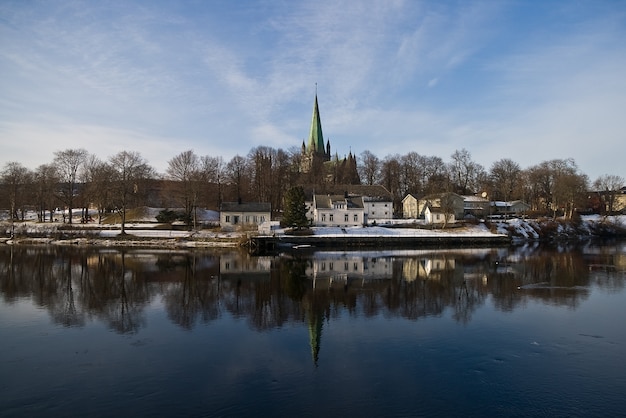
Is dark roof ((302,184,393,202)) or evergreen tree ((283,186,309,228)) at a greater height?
dark roof ((302,184,393,202))

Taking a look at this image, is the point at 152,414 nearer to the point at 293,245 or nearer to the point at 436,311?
the point at 436,311

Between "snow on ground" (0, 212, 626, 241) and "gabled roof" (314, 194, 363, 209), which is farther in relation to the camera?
"gabled roof" (314, 194, 363, 209)

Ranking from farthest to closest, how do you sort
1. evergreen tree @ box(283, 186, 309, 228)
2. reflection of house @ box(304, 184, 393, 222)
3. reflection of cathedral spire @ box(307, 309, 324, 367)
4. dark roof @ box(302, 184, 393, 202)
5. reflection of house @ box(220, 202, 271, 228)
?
dark roof @ box(302, 184, 393, 202) → reflection of house @ box(304, 184, 393, 222) → reflection of house @ box(220, 202, 271, 228) → evergreen tree @ box(283, 186, 309, 228) → reflection of cathedral spire @ box(307, 309, 324, 367)

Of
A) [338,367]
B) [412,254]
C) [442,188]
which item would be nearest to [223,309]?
[338,367]

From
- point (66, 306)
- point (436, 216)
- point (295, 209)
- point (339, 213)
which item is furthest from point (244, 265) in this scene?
point (436, 216)

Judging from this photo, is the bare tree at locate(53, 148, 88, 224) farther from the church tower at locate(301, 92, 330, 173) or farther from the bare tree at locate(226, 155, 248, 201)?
the church tower at locate(301, 92, 330, 173)

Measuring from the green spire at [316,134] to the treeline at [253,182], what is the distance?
6.56 metres

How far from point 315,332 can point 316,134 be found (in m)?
83.2

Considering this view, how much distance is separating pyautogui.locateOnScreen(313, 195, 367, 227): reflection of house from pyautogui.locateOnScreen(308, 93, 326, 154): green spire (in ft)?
123

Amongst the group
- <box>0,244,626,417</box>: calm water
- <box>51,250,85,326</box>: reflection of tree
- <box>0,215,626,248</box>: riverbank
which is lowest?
<box>0,244,626,417</box>: calm water

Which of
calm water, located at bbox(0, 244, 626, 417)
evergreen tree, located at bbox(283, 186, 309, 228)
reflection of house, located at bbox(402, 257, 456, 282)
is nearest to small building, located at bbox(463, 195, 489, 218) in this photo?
Result: evergreen tree, located at bbox(283, 186, 309, 228)

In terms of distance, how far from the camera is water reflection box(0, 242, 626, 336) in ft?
54.6

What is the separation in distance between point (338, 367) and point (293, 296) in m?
8.94

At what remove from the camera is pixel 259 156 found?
220 ft
